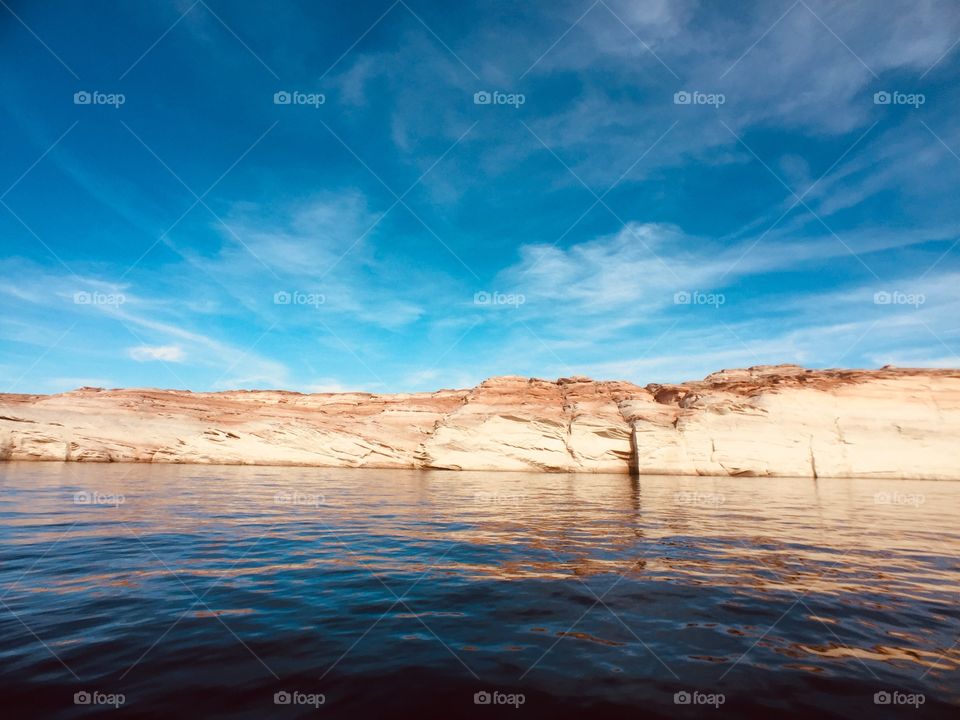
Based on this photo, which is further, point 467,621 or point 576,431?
point 576,431

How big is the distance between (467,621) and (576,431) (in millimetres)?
33398

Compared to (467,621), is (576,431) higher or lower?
higher

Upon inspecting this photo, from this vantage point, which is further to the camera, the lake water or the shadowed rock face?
the shadowed rock face

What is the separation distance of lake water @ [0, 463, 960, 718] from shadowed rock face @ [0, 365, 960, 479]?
25.5 meters

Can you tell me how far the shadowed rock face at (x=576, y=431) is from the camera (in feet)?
103

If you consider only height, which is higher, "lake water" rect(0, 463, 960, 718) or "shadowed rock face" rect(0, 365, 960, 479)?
"shadowed rock face" rect(0, 365, 960, 479)

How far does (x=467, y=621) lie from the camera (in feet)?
15.3

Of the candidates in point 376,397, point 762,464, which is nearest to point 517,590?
point 762,464

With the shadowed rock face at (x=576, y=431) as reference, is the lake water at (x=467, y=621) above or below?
below

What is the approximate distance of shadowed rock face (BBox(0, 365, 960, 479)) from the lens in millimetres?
31516

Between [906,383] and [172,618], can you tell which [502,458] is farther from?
[172,618]

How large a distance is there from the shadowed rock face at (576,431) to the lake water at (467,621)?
25487 mm

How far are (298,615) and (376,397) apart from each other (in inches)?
1928

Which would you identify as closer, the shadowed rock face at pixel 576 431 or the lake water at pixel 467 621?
the lake water at pixel 467 621
